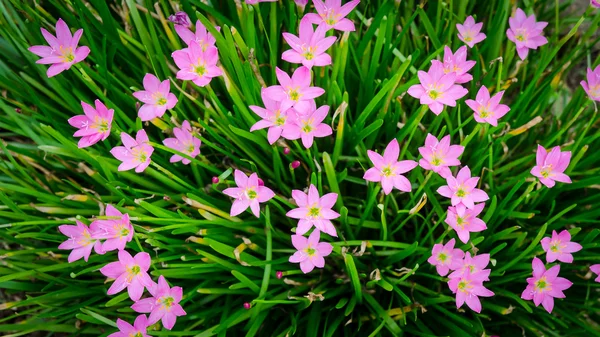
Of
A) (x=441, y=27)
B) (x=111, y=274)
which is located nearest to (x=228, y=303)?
(x=111, y=274)

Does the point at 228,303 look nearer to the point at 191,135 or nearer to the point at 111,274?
the point at 111,274

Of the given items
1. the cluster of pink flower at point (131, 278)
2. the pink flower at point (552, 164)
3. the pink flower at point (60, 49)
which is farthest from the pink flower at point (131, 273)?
the pink flower at point (552, 164)

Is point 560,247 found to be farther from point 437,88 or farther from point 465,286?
point 437,88

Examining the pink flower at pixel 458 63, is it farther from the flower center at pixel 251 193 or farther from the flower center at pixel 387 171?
the flower center at pixel 251 193

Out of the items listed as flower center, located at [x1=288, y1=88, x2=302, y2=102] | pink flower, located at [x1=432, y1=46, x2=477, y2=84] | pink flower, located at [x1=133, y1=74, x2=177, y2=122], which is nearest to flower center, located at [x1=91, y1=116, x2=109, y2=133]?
pink flower, located at [x1=133, y1=74, x2=177, y2=122]

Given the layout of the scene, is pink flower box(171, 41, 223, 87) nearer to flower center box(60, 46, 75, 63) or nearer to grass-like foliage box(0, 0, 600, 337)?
grass-like foliage box(0, 0, 600, 337)
